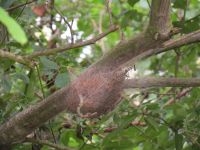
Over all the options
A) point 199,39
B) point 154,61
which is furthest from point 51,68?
point 154,61

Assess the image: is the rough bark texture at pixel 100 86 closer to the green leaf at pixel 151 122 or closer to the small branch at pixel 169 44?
the small branch at pixel 169 44

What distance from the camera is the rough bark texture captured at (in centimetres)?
93

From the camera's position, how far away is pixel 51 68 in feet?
3.93

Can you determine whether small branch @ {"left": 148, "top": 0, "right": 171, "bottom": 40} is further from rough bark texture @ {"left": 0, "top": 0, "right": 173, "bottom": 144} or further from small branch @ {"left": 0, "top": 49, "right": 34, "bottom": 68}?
small branch @ {"left": 0, "top": 49, "right": 34, "bottom": 68}

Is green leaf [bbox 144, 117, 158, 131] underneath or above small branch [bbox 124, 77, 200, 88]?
underneath

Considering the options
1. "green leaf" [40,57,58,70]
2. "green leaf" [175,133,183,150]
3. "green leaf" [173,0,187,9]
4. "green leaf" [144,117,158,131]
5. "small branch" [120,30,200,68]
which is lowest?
"green leaf" [175,133,183,150]

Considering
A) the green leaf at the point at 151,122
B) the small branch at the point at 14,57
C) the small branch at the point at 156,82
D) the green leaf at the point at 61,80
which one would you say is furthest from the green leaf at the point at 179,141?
the small branch at the point at 14,57

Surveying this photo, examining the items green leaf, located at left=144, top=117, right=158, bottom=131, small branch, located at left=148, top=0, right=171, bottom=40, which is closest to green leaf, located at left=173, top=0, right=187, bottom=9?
green leaf, located at left=144, top=117, right=158, bottom=131

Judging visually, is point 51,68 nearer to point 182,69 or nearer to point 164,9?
point 164,9

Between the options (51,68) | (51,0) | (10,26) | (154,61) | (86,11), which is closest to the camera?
(10,26)

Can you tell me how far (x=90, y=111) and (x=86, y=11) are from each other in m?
1.24

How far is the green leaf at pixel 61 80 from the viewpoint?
3.80 feet

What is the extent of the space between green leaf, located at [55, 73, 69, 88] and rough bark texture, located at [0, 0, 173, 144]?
5.0 inches

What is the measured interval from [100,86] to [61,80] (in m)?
0.22
